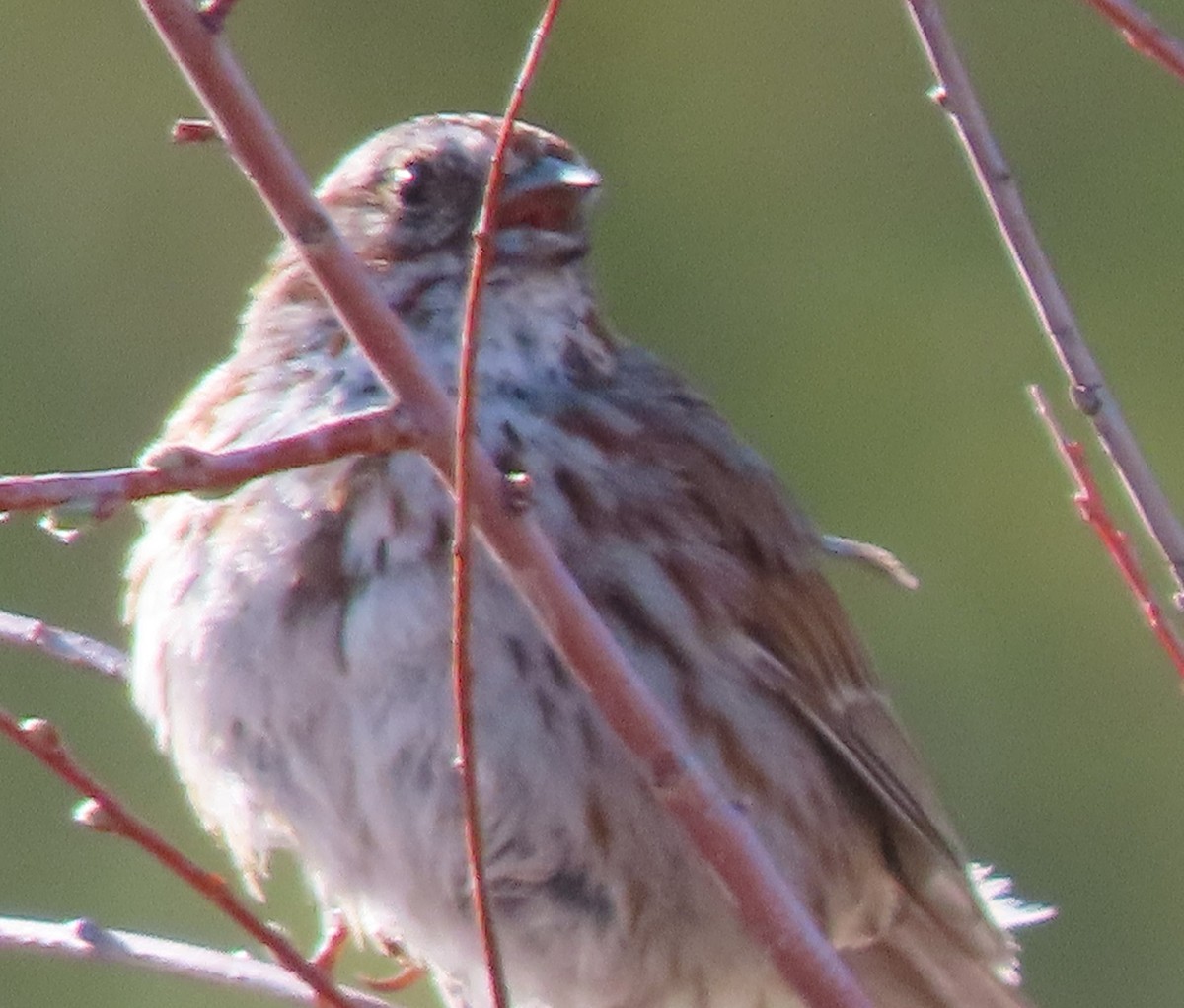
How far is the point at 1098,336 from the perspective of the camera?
19.2ft

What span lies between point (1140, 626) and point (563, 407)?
2.93 meters

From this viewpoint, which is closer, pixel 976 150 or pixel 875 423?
pixel 976 150

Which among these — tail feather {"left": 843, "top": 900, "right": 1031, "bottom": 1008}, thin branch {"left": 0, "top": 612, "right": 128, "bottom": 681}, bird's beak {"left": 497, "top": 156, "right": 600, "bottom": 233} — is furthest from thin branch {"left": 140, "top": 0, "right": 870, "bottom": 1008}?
tail feather {"left": 843, "top": 900, "right": 1031, "bottom": 1008}

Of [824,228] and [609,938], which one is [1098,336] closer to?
[824,228]

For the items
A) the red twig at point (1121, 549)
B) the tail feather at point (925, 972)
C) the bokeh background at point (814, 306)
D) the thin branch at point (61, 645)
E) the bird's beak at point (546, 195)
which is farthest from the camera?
the bokeh background at point (814, 306)

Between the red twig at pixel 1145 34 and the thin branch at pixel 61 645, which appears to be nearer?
the red twig at pixel 1145 34

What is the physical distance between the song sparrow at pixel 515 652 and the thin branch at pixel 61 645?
5cm

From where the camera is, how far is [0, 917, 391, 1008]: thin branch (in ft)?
7.82

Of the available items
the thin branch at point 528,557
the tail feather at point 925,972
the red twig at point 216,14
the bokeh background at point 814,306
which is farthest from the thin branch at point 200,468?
the bokeh background at point 814,306

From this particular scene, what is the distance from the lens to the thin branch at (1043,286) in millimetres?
2262

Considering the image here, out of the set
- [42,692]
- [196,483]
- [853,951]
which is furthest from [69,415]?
[196,483]

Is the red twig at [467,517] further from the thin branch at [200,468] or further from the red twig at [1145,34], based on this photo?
the red twig at [1145,34]

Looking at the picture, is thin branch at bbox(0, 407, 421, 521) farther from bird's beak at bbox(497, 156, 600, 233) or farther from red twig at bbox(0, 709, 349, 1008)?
bird's beak at bbox(497, 156, 600, 233)

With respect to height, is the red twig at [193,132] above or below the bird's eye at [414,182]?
above
